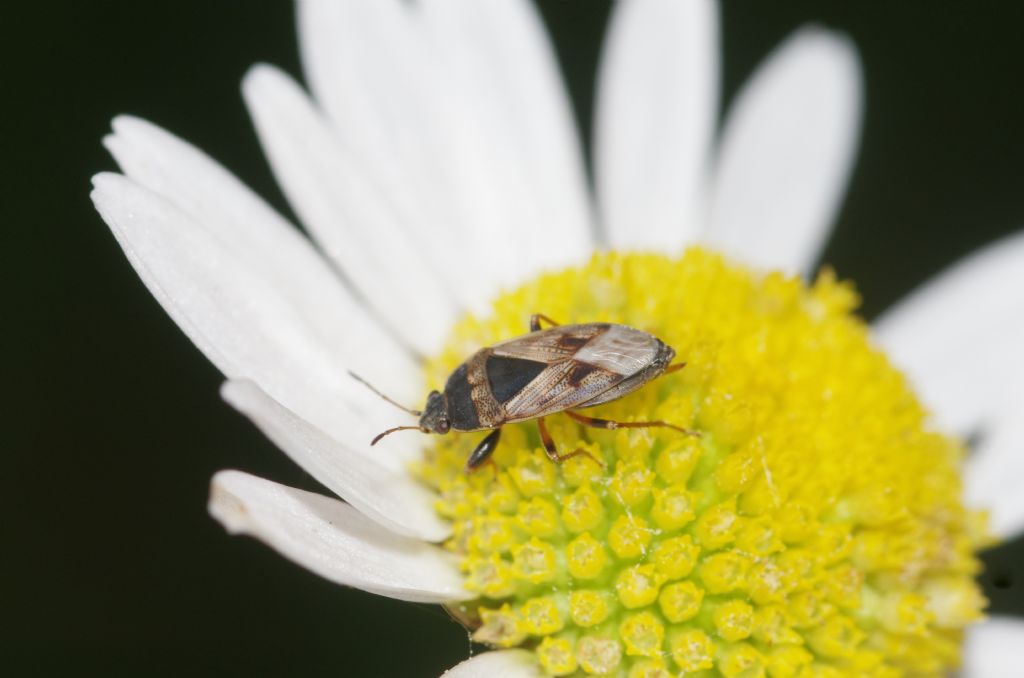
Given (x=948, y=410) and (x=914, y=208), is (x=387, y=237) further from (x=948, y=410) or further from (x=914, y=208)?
(x=914, y=208)

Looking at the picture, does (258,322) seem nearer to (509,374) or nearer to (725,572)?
(509,374)

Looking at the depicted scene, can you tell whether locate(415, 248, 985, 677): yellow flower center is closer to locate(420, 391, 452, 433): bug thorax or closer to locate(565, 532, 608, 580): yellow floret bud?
locate(565, 532, 608, 580): yellow floret bud

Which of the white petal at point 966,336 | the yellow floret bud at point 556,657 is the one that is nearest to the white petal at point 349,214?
the yellow floret bud at point 556,657

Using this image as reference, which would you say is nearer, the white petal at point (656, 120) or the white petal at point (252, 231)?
the white petal at point (252, 231)

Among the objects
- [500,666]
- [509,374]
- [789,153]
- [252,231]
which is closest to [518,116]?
[789,153]

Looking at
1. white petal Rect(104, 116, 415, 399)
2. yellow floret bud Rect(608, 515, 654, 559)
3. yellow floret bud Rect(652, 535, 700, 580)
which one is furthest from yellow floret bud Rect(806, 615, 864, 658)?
white petal Rect(104, 116, 415, 399)

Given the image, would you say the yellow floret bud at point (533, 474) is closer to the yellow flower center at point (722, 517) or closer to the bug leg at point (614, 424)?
the yellow flower center at point (722, 517)

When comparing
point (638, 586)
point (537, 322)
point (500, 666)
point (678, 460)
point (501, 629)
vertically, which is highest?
point (537, 322)
